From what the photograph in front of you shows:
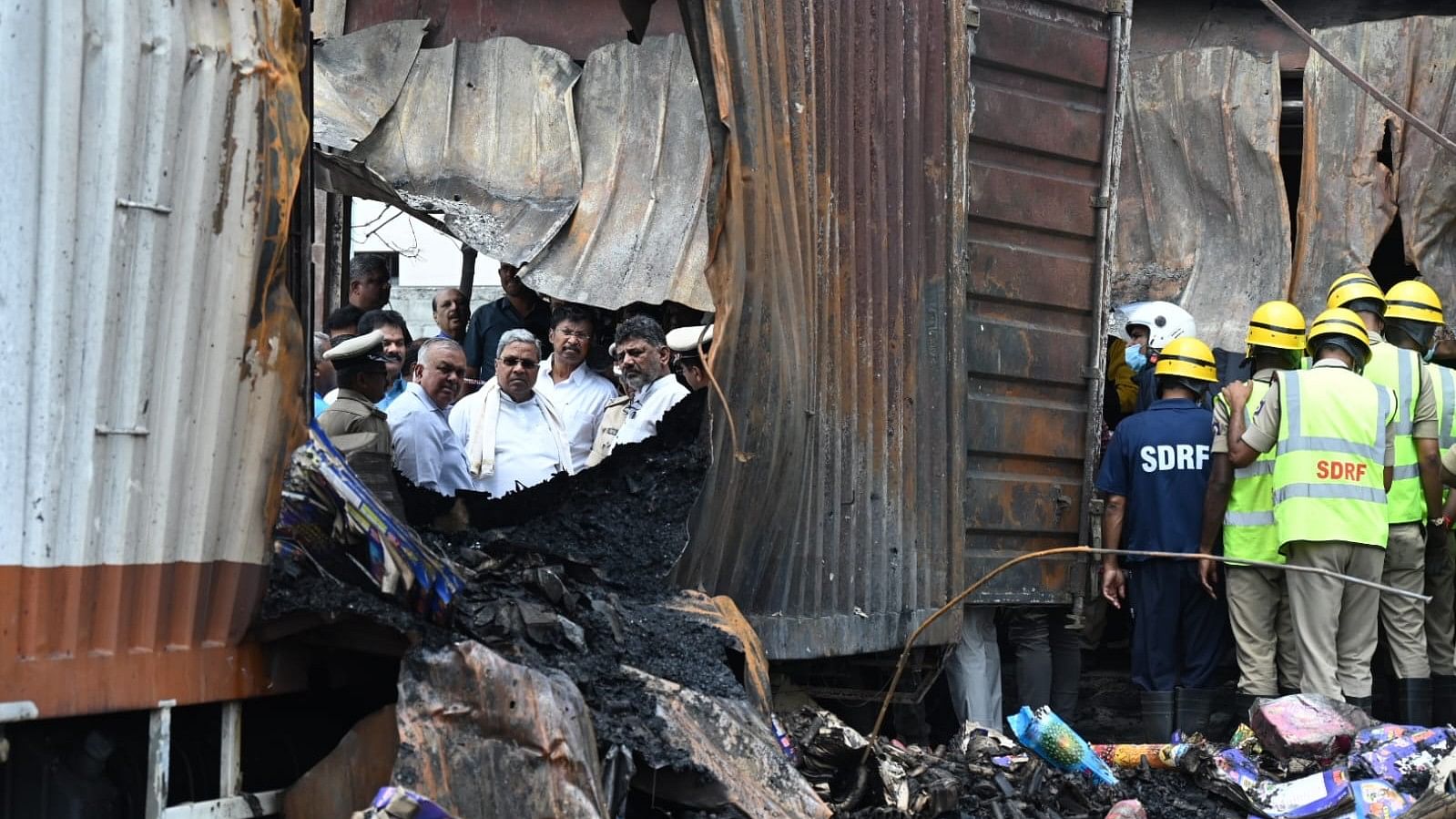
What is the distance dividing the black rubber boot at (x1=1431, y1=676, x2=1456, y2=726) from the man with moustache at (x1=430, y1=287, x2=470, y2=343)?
15.0 ft

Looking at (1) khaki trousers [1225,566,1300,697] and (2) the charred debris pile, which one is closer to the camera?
(2) the charred debris pile

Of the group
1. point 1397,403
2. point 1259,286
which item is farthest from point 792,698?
point 1259,286

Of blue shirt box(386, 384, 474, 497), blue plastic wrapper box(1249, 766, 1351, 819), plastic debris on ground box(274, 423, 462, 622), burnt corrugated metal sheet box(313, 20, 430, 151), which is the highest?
burnt corrugated metal sheet box(313, 20, 430, 151)

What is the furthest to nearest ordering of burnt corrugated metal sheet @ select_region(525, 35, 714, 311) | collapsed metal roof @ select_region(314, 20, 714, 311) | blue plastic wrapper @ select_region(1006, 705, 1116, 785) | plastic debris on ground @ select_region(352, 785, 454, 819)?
collapsed metal roof @ select_region(314, 20, 714, 311) < burnt corrugated metal sheet @ select_region(525, 35, 714, 311) < blue plastic wrapper @ select_region(1006, 705, 1116, 785) < plastic debris on ground @ select_region(352, 785, 454, 819)

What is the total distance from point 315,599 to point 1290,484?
407 cm

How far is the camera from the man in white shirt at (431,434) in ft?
19.4

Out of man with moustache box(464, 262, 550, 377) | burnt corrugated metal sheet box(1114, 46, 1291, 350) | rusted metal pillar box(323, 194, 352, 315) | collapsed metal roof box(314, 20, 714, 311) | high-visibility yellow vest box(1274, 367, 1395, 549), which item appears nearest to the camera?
high-visibility yellow vest box(1274, 367, 1395, 549)

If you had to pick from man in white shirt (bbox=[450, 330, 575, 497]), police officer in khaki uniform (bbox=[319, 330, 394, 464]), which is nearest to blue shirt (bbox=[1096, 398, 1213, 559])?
man in white shirt (bbox=[450, 330, 575, 497])

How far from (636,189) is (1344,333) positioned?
9.96 feet

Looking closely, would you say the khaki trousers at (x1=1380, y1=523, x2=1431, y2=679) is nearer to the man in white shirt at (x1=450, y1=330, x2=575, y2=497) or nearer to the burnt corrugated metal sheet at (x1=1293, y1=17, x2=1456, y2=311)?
the burnt corrugated metal sheet at (x1=1293, y1=17, x2=1456, y2=311)

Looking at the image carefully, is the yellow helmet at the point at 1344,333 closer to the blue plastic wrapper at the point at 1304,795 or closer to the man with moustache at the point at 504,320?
the blue plastic wrapper at the point at 1304,795

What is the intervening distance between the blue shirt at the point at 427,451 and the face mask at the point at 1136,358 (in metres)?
3.12

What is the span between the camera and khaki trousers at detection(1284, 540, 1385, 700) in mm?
6207

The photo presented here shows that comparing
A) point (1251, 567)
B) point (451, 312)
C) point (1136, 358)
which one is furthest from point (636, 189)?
point (1251, 567)
